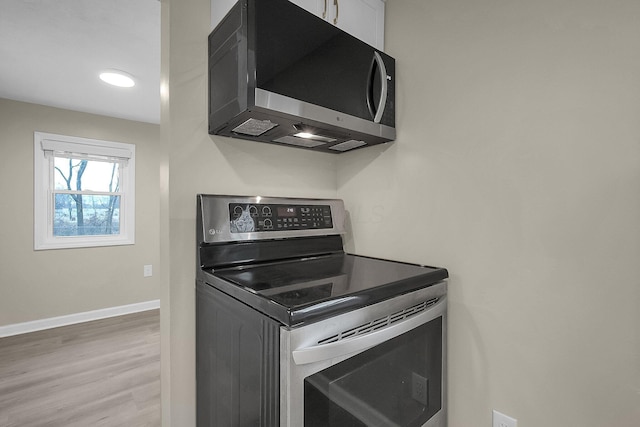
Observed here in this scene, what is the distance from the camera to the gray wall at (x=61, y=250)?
2828 mm

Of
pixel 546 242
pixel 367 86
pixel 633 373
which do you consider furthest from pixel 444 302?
pixel 367 86

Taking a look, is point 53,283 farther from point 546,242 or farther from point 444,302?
point 546,242

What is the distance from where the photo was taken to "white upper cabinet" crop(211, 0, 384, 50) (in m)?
1.10

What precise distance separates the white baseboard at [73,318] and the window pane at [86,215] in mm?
885

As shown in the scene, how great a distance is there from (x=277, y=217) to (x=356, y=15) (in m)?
0.93

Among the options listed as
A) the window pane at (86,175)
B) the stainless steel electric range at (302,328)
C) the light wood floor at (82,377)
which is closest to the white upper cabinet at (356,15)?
the stainless steel electric range at (302,328)

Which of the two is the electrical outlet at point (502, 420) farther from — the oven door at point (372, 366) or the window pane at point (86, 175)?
the window pane at point (86, 175)

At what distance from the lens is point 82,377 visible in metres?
2.13

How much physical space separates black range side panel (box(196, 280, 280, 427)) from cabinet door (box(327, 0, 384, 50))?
1150mm

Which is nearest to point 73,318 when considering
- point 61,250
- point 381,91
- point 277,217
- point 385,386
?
point 61,250

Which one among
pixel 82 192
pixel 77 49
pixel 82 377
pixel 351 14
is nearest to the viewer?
pixel 351 14

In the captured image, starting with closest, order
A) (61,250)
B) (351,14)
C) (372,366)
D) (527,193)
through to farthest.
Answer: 1. (372,366)
2. (527,193)
3. (351,14)
4. (61,250)

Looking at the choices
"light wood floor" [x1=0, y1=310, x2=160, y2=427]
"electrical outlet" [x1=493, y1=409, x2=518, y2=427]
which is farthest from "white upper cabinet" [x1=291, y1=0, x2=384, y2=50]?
"light wood floor" [x1=0, y1=310, x2=160, y2=427]

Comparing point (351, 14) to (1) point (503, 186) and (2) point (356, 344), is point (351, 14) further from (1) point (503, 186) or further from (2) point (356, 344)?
(2) point (356, 344)
